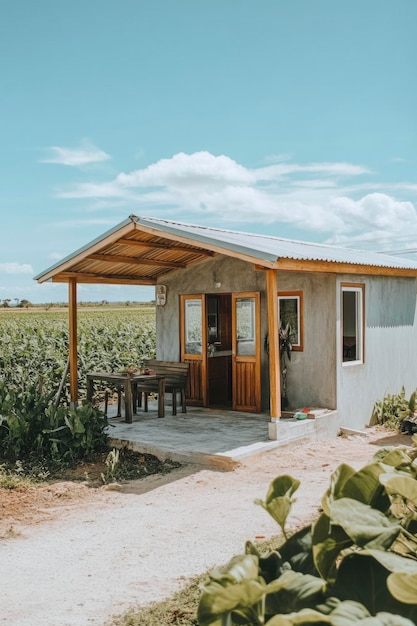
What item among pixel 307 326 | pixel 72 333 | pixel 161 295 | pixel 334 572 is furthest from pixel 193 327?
pixel 334 572

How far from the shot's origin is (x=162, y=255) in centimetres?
1114

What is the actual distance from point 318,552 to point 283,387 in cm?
942

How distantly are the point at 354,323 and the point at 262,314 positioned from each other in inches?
68.4

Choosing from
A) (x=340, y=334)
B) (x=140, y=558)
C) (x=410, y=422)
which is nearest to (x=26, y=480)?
(x=140, y=558)

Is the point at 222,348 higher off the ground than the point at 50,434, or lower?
higher

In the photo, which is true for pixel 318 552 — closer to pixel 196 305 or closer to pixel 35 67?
pixel 196 305

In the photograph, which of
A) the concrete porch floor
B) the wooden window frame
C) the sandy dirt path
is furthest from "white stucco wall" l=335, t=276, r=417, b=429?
the sandy dirt path

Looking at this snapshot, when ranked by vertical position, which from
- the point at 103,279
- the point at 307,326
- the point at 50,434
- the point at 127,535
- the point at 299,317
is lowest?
the point at 127,535

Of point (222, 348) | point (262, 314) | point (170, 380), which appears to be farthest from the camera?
point (222, 348)

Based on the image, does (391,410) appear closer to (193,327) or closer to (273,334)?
(193,327)

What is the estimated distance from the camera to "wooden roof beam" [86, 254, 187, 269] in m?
10.1

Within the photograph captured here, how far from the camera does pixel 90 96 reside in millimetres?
12492

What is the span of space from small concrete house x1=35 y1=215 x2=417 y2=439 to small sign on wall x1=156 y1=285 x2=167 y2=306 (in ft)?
0.07

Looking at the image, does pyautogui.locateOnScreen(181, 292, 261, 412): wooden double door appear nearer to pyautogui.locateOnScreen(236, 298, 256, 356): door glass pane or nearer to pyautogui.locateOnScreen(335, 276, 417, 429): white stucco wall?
pyautogui.locateOnScreen(236, 298, 256, 356): door glass pane
